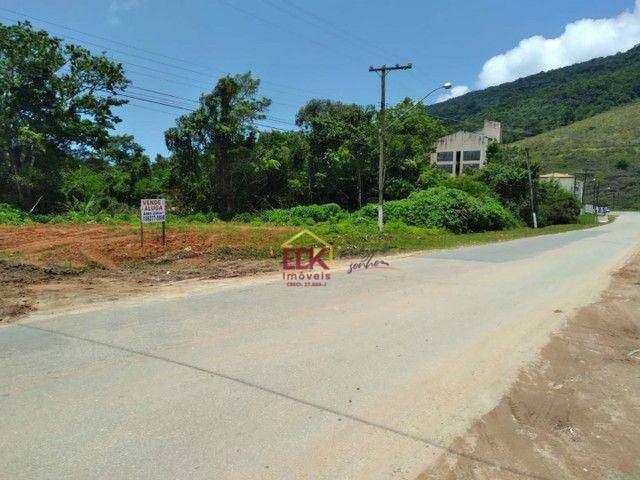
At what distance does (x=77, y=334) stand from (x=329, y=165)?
33.0 m

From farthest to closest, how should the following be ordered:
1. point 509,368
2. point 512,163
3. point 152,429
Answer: point 512,163, point 509,368, point 152,429

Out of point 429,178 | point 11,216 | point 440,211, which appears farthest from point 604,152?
point 11,216

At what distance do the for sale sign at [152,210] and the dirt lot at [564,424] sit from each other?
451 inches

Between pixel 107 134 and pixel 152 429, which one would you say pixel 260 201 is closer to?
pixel 107 134

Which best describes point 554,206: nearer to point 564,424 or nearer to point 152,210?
point 152,210

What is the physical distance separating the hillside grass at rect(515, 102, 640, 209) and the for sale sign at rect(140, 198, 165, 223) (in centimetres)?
9798

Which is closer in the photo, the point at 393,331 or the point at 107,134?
the point at 393,331

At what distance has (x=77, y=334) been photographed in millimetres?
6195

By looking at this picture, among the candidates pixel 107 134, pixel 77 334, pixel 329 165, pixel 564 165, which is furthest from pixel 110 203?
pixel 564 165

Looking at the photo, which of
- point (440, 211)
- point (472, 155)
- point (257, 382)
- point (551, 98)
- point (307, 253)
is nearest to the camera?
point (257, 382)

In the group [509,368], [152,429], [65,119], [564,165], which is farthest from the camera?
[564,165]

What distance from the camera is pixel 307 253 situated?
1603 cm

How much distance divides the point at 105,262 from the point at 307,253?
254 inches

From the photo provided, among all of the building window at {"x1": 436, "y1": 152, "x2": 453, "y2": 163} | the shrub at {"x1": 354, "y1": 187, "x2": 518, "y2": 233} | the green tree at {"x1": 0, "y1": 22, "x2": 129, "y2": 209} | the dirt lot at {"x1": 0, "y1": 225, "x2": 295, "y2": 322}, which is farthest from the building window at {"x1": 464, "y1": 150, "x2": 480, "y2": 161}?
the dirt lot at {"x1": 0, "y1": 225, "x2": 295, "y2": 322}
